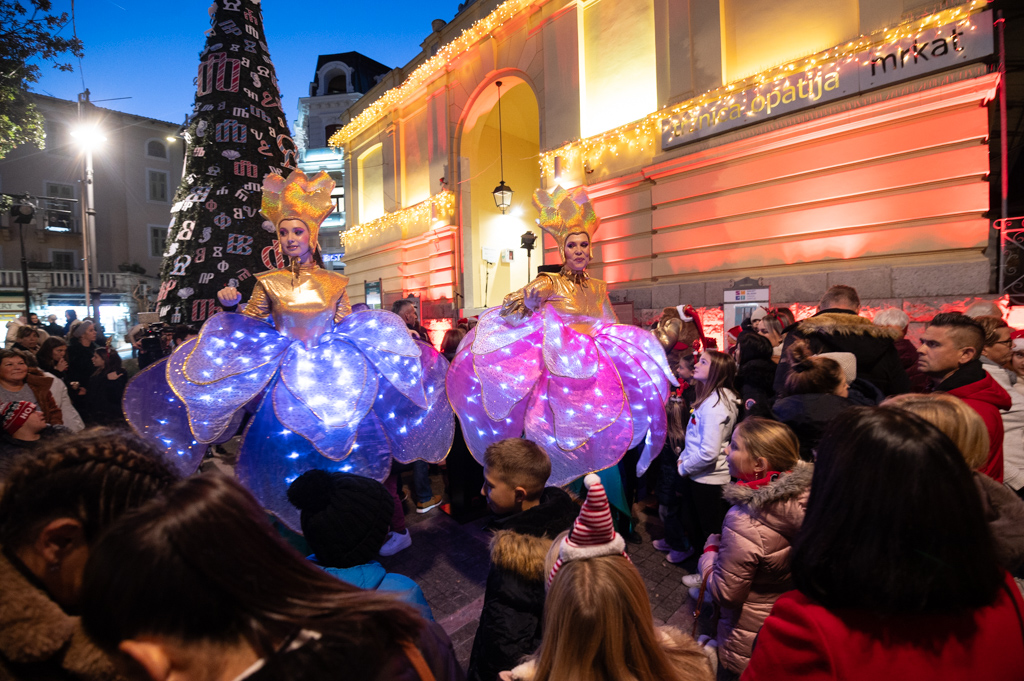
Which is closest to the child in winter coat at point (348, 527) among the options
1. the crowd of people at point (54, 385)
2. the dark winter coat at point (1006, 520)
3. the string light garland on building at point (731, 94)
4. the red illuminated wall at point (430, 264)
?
the crowd of people at point (54, 385)

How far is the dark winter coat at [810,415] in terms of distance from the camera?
2320 mm

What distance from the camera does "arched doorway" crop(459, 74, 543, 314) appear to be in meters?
12.8

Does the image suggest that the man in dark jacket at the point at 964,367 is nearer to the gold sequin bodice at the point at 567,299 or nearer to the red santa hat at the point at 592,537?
the gold sequin bodice at the point at 567,299

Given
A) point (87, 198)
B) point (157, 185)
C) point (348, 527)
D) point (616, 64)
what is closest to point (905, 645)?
point (348, 527)

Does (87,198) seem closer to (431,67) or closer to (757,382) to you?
(431,67)

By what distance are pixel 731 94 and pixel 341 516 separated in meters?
8.13

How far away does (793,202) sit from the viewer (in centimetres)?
674

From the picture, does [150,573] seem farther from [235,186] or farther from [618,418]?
[235,186]

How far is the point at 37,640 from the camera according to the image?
933 mm

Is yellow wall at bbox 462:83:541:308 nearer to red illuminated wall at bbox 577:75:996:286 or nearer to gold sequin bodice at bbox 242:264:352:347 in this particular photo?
red illuminated wall at bbox 577:75:996:286

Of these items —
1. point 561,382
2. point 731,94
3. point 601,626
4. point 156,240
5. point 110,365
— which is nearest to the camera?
point 601,626

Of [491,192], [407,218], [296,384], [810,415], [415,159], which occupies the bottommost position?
[810,415]

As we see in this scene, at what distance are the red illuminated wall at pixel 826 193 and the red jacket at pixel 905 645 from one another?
21.3 feet

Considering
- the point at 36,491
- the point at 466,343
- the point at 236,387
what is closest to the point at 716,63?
the point at 466,343
